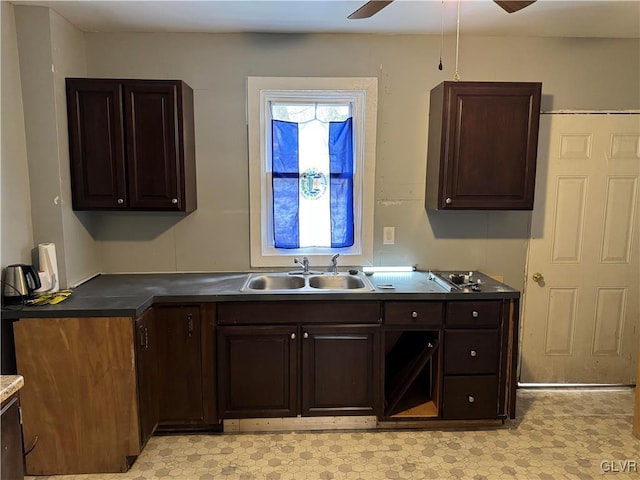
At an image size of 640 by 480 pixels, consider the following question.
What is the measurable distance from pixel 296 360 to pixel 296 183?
1.20 m

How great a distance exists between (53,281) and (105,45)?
61.7 inches

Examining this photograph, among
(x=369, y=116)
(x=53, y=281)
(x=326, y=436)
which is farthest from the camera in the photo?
(x=369, y=116)

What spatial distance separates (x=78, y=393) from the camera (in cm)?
220

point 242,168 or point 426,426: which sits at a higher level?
point 242,168

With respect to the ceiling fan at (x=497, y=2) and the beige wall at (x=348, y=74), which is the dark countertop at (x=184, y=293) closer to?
the beige wall at (x=348, y=74)

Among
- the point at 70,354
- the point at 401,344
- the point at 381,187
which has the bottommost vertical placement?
the point at 401,344

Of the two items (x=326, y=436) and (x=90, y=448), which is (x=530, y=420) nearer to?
(x=326, y=436)

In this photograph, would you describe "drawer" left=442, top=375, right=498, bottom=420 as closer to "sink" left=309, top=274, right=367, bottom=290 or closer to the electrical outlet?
"sink" left=309, top=274, right=367, bottom=290

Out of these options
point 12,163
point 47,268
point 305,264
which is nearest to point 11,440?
point 47,268

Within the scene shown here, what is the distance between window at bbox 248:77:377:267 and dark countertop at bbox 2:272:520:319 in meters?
0.36

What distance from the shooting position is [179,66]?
287 centimetres

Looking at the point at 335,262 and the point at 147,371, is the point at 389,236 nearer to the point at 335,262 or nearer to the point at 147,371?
the point at 335,262

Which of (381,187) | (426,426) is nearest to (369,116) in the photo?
(381,187)

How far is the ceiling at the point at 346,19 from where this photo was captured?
7.84 feet
